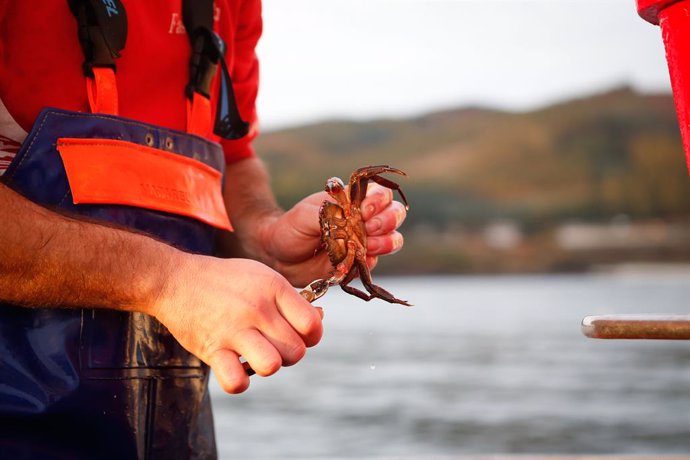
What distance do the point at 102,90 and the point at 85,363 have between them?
0.63 meters

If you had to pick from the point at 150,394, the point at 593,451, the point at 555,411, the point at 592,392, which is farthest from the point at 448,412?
the point at 150,394

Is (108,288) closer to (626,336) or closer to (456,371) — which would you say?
(626,336)

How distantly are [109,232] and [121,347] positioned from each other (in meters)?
0.37

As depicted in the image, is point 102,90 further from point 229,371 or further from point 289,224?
point 229,371

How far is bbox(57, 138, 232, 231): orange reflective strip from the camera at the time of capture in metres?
1.75

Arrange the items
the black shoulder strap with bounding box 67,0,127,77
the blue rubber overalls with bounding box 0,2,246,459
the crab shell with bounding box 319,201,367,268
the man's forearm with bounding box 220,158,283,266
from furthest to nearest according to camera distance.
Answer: the man's forearm with bounding box 220,158,283,266 < the crab shell with bounding box 319,201,367,268 < the black shoulder strap with bounding box 67,0,127,77 < the blue rubber overalls with bounding box 0,2,246,459

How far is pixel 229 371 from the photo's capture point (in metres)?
1.36

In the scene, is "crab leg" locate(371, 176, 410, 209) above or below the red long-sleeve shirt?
below

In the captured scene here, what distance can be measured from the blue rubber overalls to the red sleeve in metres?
0.64

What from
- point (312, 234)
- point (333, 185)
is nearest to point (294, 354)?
point (333, 185)

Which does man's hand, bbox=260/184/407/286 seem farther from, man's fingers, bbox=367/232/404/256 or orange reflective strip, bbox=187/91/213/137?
orange reflective strip, bbox=187/91/213/137

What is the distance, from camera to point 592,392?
27.8 m

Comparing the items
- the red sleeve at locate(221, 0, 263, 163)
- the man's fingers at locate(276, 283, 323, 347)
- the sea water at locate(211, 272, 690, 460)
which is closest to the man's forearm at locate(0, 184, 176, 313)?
the man's fingers at locate(276, 283, 323, 347)

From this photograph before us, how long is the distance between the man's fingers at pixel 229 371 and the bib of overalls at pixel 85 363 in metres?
0.45
